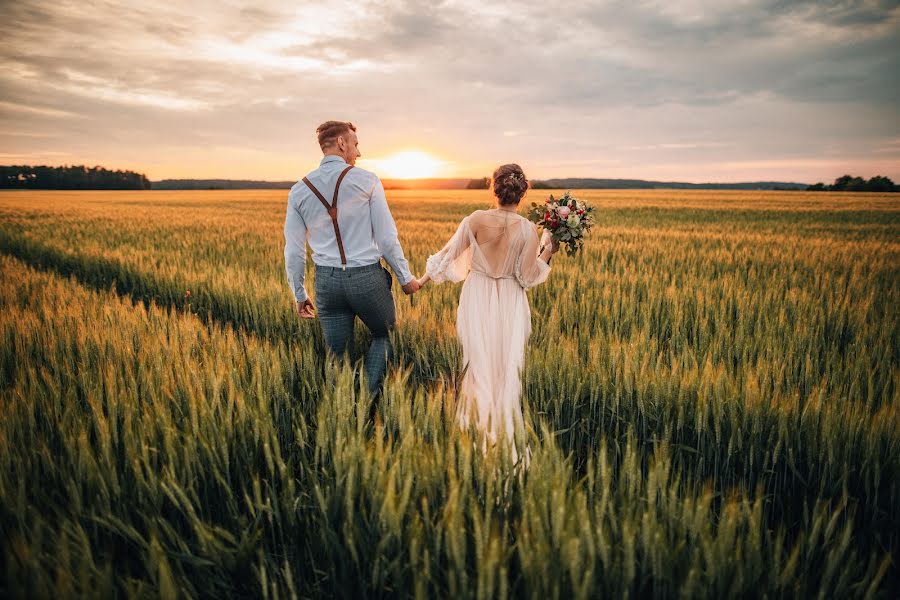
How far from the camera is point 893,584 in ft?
5.21

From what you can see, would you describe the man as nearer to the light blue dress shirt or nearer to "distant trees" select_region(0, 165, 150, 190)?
the light blue dress shirt

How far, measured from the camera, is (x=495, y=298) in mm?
3301

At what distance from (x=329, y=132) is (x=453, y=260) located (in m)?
1.26

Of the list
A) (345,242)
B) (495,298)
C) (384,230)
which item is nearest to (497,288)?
(495,298)

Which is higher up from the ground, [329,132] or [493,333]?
[329,132]

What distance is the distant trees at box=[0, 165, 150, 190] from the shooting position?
5919cm

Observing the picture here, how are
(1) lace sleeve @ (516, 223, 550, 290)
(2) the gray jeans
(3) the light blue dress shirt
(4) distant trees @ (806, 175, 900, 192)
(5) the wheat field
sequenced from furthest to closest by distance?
(4) distant trees @ (806, 175, 900, 192)
(1) lace sleeve @ (516, 223, 550, 290)
(2) the gray jeans
(3) the light blue dress shirt
(5) the wheat field

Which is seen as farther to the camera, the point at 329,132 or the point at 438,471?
the point at 329,132

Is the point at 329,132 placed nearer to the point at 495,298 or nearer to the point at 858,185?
the point at 495,298

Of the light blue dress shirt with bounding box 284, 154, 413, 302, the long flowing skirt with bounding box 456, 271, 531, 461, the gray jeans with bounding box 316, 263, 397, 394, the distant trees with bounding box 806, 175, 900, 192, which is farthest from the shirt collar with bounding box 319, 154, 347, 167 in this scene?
the distant trees with bounding box 806, 175, 900, 192

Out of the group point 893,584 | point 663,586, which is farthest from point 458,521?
point 893,584

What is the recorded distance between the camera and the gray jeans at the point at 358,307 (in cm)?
305

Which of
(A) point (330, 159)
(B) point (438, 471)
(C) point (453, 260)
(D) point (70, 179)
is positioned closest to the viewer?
(B) point (438, 471)

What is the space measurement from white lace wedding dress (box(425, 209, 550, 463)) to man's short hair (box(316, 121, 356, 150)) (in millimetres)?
1045
